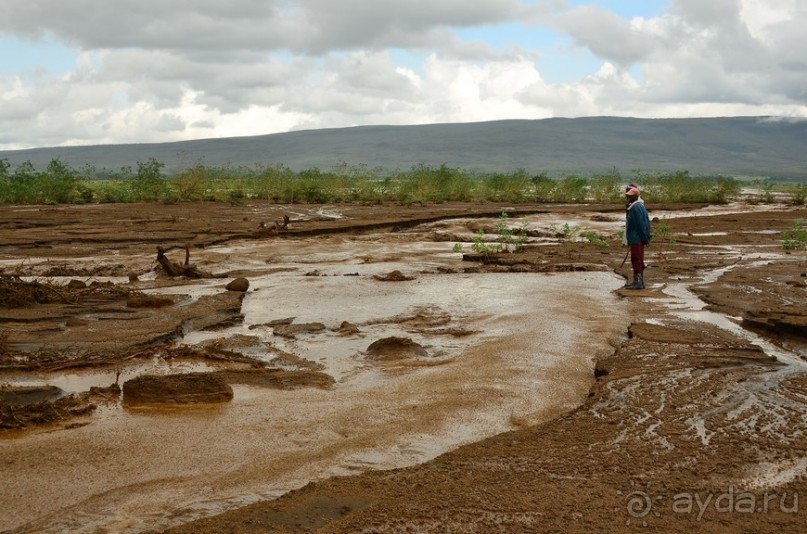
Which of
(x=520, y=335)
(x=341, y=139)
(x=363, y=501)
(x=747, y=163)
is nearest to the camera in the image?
(x=363, y=501)

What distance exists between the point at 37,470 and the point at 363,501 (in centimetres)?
201

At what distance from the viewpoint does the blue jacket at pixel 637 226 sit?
39.6 feet

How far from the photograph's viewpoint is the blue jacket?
12070mm

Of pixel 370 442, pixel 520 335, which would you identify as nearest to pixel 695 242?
pixel 520 335

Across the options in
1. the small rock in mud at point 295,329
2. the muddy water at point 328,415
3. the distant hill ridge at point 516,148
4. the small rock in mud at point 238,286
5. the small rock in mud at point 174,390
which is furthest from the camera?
the distant hill ridge at point 516,148

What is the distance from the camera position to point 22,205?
27656mm

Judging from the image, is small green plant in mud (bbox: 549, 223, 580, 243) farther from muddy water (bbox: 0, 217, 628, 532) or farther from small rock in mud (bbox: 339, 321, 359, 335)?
small rock in mud (bbox: 339, 321, 359, 335)

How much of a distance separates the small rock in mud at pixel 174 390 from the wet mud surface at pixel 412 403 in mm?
40

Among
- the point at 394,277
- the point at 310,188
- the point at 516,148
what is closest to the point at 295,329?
the point at 394,277

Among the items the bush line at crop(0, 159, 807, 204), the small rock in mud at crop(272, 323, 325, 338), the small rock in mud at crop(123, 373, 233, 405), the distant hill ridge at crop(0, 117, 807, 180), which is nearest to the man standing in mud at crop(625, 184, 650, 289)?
the small rock in mud at crop(272, 323, 325, 338)

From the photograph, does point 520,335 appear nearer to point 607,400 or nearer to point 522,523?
point 607,400

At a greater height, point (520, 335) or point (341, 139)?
point (341, 139)

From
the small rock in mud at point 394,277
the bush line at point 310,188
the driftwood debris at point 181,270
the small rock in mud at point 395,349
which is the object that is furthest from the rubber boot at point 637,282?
the bush line at point 310,188

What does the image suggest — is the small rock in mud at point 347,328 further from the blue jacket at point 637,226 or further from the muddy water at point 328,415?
the blue jacket at point 637,226
